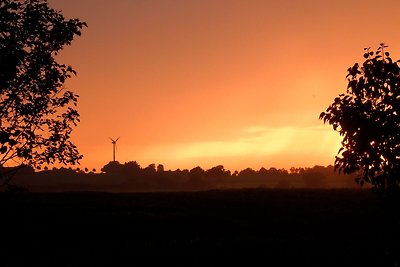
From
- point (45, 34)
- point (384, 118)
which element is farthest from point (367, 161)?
point (45, 34)

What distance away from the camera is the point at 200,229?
60469 millimetres

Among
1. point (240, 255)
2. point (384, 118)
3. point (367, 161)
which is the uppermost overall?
point (384, 118)

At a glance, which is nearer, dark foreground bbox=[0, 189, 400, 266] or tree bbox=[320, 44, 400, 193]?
tree bbox=[320, 44, 400, 193]

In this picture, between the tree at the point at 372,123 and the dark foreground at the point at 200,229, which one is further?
the dark foreground at the point at 200,229

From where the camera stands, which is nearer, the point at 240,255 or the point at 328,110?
the point at 328,110

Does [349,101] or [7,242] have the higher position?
[349,101]

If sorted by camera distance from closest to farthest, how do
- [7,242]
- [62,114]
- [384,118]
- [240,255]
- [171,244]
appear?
[384,118]
[62,114]
[240,255]
[171,244]
[7,242]

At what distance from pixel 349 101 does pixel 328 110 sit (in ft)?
2.62

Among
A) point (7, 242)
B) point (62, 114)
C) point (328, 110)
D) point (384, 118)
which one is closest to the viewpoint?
point (384, 118)

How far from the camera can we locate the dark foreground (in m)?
35.8

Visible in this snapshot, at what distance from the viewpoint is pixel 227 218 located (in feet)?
223

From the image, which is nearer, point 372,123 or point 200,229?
point 372,123

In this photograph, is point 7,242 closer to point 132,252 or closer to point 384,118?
point 132,252

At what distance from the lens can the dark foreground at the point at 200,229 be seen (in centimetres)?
3575
